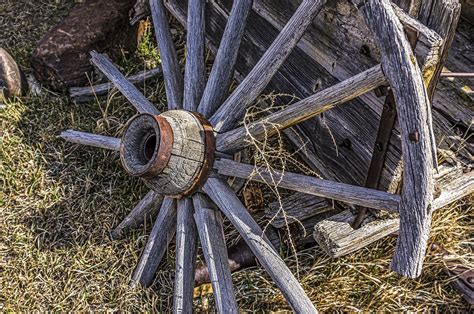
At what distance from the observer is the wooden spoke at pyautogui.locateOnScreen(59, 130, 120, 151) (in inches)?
110

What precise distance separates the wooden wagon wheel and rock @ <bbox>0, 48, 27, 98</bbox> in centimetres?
125

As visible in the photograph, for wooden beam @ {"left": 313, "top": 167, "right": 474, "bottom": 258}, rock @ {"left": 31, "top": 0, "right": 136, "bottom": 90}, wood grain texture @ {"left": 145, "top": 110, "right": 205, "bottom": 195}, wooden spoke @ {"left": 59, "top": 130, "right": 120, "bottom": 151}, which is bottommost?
wooden beam @ {"left": 313, "top": 167, "right": 474, "bottom": 258}

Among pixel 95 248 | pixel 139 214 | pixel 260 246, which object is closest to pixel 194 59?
pixel 139 214

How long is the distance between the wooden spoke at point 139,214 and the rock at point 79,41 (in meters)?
1.16

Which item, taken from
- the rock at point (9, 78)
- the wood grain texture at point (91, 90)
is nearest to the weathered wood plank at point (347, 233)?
the wood grain texture at point (91, 90)

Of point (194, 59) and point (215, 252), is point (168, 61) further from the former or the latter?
point (215, 252)

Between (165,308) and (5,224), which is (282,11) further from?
(5,224)

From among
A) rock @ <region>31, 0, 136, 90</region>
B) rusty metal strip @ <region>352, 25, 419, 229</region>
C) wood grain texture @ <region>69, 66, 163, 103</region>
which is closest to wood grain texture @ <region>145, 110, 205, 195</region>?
rusty metal strip @ <region>352, 25, 419, 229</region>

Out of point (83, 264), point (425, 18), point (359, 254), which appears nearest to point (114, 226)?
point (83, 264)

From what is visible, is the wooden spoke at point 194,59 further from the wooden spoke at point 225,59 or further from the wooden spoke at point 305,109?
the wooden spoke at point 305,109

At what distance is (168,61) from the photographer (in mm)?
2781

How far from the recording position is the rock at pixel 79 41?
3.39 meters

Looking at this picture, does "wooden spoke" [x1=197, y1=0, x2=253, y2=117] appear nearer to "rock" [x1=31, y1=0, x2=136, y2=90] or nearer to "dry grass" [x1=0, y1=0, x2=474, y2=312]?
"dry grass" [x1=0, y1=0, x2=474, y2=312]

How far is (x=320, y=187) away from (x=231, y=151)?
471 mm
